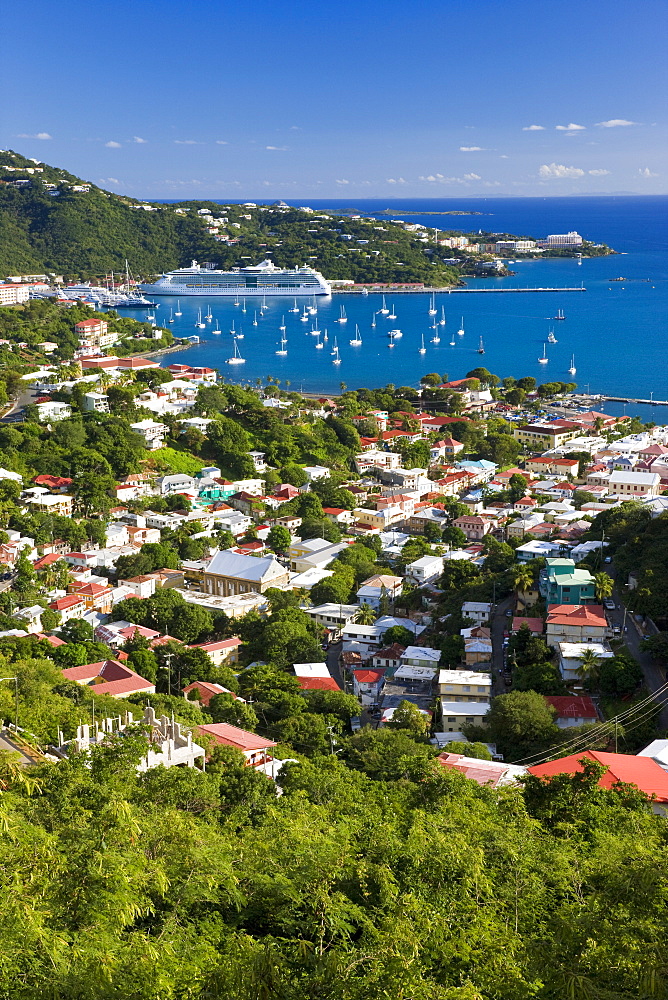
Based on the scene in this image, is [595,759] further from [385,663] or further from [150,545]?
[150,545]

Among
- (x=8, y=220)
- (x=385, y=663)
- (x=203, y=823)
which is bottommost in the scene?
(x=385, y=663)

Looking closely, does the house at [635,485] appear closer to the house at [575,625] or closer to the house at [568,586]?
the house at [568,586]

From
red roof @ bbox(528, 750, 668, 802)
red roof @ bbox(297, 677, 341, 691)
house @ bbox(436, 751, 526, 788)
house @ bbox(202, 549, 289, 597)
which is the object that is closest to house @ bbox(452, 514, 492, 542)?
house @ bbox(202, 549, 289, 597)

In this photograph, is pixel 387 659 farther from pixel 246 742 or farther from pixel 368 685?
pixel 246 742

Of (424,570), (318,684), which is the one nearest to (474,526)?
(424,570)

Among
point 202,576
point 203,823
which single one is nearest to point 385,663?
point 202,576

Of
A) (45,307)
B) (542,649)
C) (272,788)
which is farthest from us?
(45,307)
